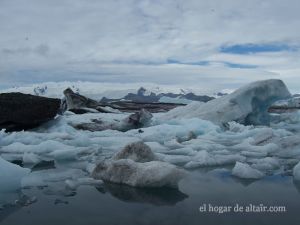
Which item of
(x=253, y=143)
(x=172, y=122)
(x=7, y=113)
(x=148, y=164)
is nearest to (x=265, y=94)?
(x=172, y=122)

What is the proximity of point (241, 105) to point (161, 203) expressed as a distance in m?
11.5

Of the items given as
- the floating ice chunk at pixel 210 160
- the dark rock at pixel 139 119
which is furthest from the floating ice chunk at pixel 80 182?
the dark rock at pixel 139 119

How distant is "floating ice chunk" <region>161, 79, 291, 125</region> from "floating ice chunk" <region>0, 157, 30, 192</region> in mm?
10314

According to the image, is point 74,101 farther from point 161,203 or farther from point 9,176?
point 161,203

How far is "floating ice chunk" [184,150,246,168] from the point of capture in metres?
6.80

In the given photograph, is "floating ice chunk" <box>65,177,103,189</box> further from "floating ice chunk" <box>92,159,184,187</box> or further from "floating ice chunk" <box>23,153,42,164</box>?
"floating ice chunk" <box>23,153,42,164</box>

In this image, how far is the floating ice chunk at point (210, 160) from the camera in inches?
268

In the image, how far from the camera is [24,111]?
12688 mm

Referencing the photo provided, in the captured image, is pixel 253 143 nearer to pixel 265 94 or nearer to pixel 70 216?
pixel 70 216

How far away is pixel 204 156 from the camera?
282 inches

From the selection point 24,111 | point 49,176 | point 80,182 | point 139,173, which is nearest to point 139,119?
point 24,111

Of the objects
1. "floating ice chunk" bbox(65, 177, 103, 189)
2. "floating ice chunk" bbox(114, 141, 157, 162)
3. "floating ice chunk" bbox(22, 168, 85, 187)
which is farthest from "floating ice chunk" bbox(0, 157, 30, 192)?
"floating ice chunk" bbox(114, 141, 157, 162)

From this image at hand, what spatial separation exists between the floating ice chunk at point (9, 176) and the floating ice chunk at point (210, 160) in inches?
108

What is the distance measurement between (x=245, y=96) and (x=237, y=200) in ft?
37.2
